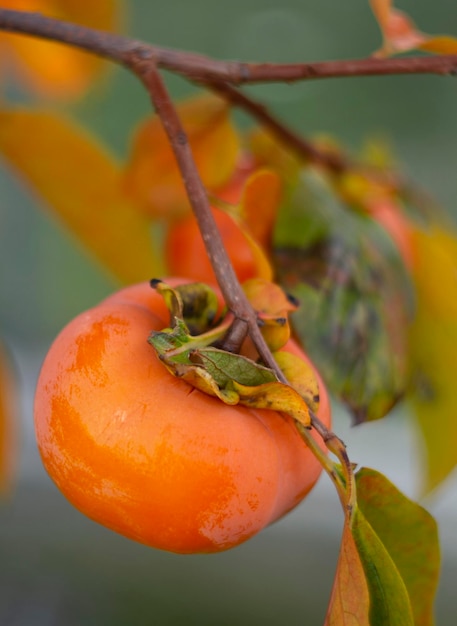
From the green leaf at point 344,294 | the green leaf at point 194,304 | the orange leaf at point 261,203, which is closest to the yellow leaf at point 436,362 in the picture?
the green leaf at point 344,294

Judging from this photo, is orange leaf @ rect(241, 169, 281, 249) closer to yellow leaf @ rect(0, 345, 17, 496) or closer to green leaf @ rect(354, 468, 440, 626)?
green leaf @ rect(354, 468, 440, 626)

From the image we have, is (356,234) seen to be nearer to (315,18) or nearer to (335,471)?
(335,471)

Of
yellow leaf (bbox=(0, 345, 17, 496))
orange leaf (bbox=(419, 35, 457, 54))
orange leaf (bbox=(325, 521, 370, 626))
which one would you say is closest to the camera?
orange leaf (bbox=(325, 521, 370, 626))

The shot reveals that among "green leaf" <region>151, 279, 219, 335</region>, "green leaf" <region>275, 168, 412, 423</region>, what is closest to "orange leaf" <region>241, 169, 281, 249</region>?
"green leaf" <region>275, 168, 412, 423</region>

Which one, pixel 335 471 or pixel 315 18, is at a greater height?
pixel 315 18

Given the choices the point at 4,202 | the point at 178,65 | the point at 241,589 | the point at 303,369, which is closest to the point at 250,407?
the point at 303,369
